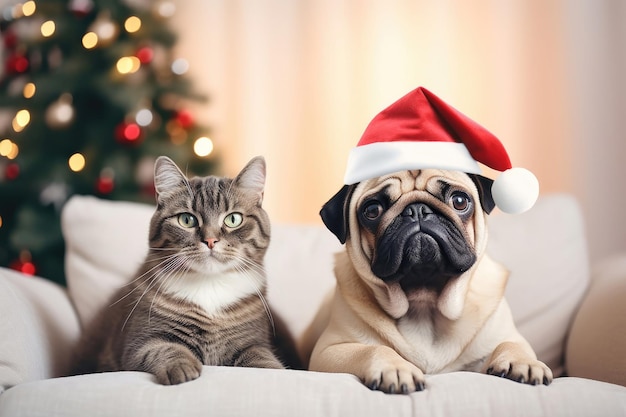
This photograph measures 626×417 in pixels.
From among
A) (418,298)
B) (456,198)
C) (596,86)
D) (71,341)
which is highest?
(596,86)

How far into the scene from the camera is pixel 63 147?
2924 mm

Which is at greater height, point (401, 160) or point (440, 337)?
point (401, 160)

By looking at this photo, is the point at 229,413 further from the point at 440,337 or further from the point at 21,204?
the point at 21,204

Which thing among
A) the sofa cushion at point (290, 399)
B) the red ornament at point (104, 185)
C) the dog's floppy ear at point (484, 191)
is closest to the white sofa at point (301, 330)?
Answer: the sofa cushion at point (290, 399)

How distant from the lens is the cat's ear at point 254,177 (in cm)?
144

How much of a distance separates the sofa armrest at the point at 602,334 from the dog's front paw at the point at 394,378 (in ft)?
1.95

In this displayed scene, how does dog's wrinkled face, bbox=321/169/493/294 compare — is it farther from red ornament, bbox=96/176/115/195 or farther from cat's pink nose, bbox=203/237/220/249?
red ornament, bbox=96/176/115/195

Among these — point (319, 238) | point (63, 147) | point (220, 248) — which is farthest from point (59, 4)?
point (220, 248)

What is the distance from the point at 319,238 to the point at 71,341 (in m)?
0.86

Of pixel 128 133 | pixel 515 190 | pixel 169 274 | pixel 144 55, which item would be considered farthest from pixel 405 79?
pixel 169 274

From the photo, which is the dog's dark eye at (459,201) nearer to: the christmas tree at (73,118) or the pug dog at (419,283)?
the pug dog at (419,283)

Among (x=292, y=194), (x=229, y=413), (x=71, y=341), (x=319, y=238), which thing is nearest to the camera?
(x=229, y=413)

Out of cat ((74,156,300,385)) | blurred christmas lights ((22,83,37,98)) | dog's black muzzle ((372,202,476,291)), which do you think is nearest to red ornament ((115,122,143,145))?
blurred christmas lights ((22,83,37,98))

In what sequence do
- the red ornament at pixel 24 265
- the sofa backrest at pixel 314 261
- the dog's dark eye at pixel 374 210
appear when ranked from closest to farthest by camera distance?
the dog's dark eye at pixel 374 210
the sofa backrest at pixel 314 261
the red ornament at pixel 24 265
